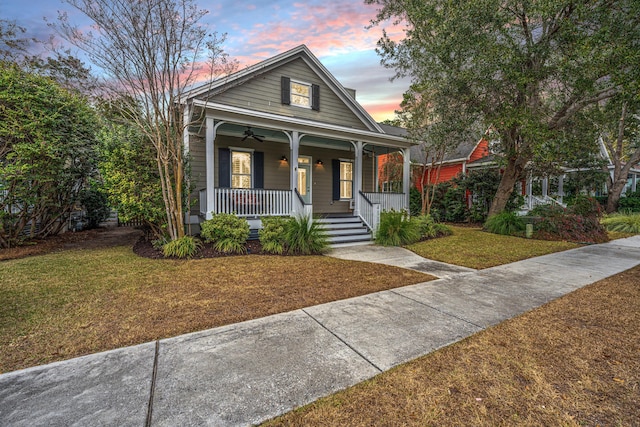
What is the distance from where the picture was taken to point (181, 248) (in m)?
6.39

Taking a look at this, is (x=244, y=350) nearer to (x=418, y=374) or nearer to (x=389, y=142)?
(x=418, y=374)

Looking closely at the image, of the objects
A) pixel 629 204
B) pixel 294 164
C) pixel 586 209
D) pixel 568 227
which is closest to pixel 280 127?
pixel 294 164

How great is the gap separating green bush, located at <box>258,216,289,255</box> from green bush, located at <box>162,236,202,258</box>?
1.58 metres

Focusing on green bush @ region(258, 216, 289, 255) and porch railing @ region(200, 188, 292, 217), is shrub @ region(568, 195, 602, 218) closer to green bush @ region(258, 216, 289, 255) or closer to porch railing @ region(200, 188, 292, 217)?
porch railing @ region(200, 188, 292, 217)

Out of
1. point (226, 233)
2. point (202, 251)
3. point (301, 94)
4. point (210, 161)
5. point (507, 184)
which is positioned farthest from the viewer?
point (507, 184)

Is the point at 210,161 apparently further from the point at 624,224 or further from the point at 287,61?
the point at 624,224

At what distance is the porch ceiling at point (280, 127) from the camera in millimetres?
7617

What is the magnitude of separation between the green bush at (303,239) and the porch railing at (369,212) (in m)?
2.48

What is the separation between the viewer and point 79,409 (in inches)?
72.5

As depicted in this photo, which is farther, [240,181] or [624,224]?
[624,224]

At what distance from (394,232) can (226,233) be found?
15.4 feet

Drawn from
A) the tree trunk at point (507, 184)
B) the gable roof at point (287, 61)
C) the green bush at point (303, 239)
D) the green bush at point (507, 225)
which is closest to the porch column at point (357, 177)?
the gable roof at point (287, 61)

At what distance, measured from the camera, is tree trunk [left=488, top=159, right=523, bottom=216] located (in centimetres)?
1143

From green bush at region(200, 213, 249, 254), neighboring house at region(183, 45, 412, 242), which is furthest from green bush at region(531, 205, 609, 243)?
green bush at region(200, 213, 249, 254)
